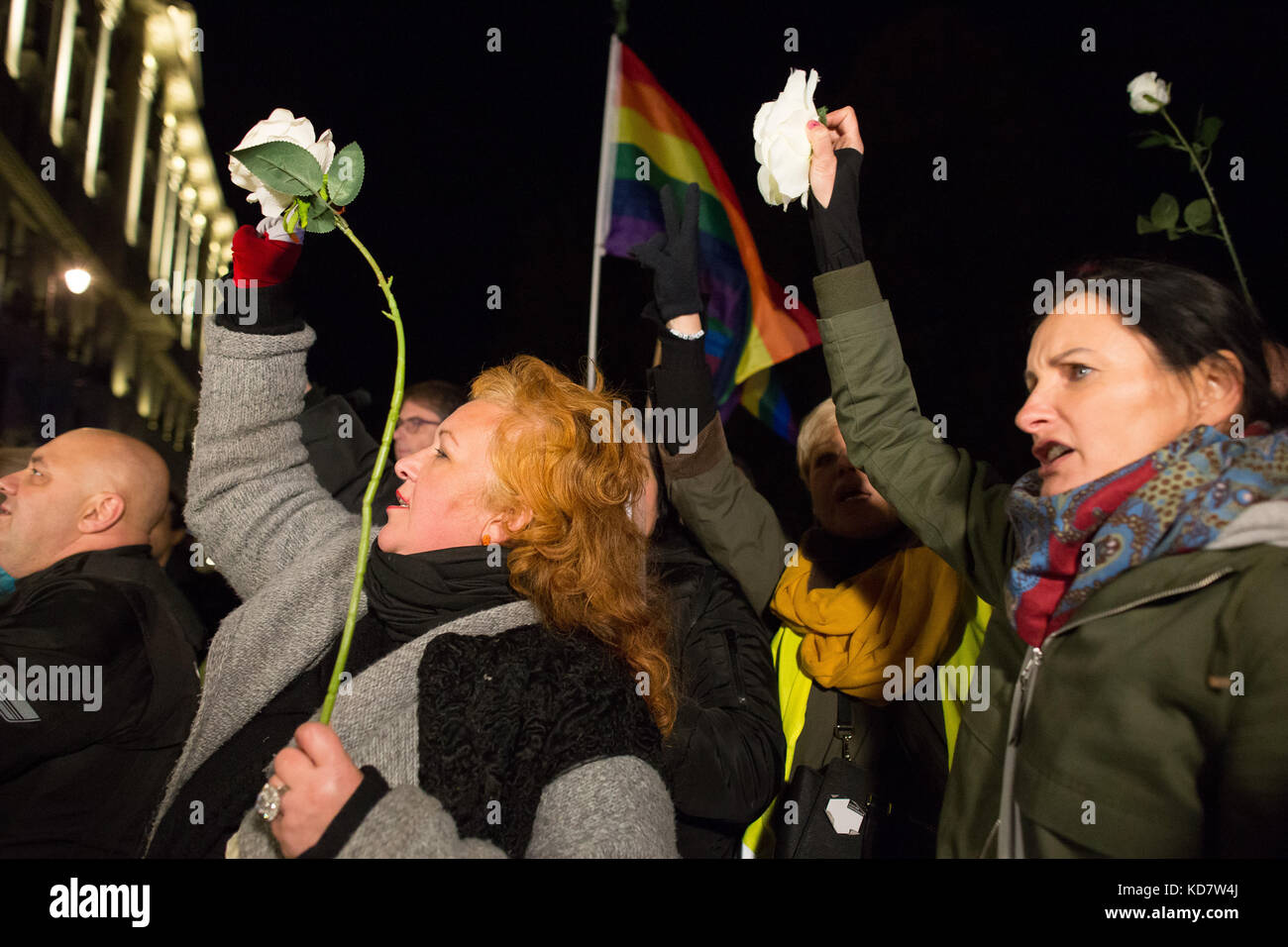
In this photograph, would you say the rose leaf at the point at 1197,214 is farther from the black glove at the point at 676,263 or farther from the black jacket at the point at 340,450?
the black jacket at the point at 340,450

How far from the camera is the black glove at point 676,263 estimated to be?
6.96 ft

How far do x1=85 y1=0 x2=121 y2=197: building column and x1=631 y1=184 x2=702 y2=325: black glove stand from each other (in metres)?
11.5

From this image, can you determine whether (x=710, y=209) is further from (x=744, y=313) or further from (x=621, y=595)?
(x=621, y=595)

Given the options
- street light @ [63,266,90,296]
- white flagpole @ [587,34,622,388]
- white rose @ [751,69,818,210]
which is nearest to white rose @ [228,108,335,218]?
white rose @ [751,69,818,210]

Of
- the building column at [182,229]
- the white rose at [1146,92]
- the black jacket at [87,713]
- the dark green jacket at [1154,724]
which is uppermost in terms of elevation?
the building column at [182,229]

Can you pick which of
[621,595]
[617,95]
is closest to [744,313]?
[617,95]

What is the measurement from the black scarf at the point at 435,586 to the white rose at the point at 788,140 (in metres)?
0.92

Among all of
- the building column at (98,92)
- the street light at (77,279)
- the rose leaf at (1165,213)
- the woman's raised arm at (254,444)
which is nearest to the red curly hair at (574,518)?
the woman's raised arm at (254,444)

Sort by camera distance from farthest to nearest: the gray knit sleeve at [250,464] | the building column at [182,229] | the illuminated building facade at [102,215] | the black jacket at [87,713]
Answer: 1. the building column at [182,229]
2. the illuminated building facade at [102,215]
3. the gray knit sleeve at [250,464]
4. the black jacket at [87,713]

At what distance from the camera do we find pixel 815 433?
2822mm

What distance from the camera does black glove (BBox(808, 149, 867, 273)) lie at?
5.91ft

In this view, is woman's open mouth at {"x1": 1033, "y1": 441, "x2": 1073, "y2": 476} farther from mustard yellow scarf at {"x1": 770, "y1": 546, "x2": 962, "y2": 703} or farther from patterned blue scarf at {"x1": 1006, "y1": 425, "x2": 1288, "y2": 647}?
mustard yellow scarf at {"x1": 770, "y1": 546, "x2": 962, "y2": 703}

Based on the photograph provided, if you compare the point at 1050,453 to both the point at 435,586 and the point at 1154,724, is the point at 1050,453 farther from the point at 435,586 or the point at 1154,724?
the point at 435,586

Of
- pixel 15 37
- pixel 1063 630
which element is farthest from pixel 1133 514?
pixel 15 37
